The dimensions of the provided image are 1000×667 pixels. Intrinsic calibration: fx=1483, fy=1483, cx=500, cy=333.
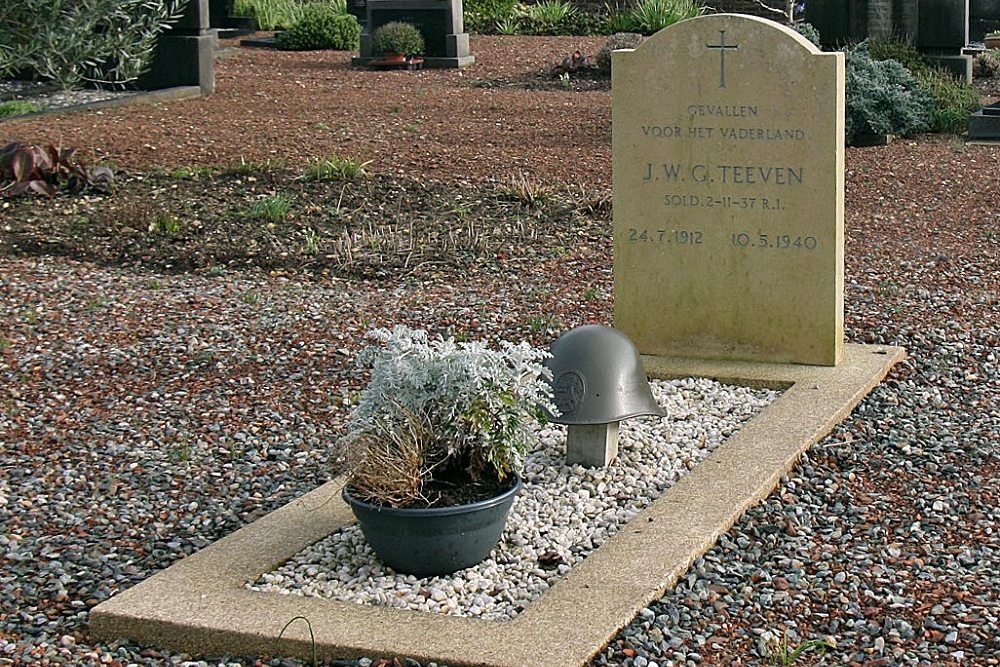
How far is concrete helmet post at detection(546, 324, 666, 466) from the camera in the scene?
5137mm

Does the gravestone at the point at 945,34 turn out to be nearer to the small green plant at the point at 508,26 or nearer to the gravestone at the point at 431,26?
the gravestone at the point at 431,26

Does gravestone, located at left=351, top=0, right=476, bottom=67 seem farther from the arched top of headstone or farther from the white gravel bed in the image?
the white gravel bed

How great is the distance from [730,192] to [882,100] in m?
7.92

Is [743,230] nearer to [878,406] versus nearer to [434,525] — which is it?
[878,406]

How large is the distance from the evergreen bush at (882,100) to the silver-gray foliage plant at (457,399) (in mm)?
9725

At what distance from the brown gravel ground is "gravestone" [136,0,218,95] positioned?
1.45 metres

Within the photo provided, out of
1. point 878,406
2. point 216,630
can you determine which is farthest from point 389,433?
point 878,406

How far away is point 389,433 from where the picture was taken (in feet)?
14.3

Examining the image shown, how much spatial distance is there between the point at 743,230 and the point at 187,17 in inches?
460

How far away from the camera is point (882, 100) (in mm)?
13711

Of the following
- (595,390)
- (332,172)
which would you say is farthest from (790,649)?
(332,172)

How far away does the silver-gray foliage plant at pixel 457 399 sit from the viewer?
438 centimetres

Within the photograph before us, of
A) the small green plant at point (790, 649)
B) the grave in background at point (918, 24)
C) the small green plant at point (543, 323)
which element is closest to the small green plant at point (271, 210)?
the small green plant at point (543, 323)

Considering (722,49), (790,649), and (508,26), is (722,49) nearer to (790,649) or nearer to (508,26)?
(790,649)
